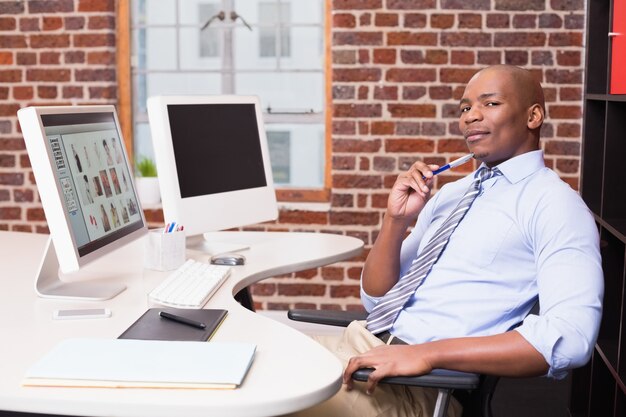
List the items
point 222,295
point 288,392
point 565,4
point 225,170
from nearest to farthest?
1. point 288,392
2. point 222,295
3. point 225,170
4. point 565,4

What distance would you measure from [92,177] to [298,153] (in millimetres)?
2027

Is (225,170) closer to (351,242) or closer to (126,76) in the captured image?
(351,242)

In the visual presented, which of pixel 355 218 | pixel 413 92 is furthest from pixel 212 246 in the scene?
pixel 413 92

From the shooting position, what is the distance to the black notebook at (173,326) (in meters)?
1.61

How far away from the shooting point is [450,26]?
370cm

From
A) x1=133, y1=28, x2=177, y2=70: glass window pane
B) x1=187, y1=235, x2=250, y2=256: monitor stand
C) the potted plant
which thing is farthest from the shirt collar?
x1=133, y1=28, x2=177, y2=70: glass window pane

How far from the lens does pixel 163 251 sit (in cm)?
230

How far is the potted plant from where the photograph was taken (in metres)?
3.90

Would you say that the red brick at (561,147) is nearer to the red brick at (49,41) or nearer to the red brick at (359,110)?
the red brick at (359,110)

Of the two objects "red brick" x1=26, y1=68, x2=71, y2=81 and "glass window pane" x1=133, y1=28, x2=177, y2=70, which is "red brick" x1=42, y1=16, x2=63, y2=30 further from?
"glass window pane" x1=133, y1=28, x2=177, y2=70

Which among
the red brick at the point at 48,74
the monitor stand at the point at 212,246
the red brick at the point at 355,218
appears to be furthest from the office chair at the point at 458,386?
the red brick at the point at 48,74

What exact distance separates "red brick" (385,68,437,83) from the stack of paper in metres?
2.44

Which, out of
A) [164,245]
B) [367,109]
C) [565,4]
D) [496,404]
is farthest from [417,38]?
[164,245]

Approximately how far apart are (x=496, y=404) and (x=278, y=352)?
1.79 metres
